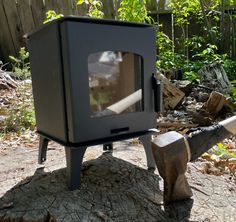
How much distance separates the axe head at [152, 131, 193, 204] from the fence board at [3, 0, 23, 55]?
3.32 meters

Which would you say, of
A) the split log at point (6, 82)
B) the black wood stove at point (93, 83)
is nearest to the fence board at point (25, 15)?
the split log at point (6, 82)

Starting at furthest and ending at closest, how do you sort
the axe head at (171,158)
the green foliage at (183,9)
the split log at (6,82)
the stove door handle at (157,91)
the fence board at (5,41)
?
the green foliage at (183,9)
the fence board at (5,41)
the split log at (6,82)
the stove door handle at (157,91)
the axe head at (171,158)

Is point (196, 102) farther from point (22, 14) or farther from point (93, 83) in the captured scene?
point (22, 14)

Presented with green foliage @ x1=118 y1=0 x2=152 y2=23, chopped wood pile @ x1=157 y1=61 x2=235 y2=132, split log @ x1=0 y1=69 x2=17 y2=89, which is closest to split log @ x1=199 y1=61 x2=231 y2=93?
chopped wood pile @ x1=157 y1=61 x2=235 y2=132

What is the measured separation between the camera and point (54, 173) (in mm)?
1412

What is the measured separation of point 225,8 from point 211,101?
2374 millimetres

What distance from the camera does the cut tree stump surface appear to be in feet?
3.59

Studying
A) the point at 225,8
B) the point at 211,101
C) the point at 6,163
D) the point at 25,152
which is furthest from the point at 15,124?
the point at 225,8

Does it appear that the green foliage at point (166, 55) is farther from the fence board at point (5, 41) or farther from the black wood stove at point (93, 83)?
the black wood stove at point (93, 83)

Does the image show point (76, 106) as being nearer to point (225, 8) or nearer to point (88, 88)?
point (88, 88)

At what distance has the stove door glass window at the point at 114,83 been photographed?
1216 millimetres

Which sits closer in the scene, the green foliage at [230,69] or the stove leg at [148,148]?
the stove leg at [148,148]

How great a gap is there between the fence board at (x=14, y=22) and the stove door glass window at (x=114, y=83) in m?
2.98

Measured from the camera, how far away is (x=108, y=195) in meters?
1.19
